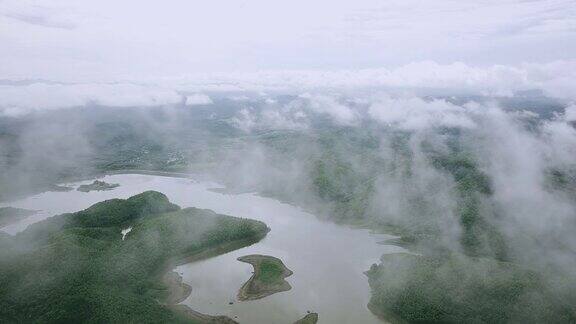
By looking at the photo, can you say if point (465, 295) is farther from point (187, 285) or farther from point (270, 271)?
point (187, 285)

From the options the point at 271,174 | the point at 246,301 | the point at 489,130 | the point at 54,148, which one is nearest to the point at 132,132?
the point at 54,148

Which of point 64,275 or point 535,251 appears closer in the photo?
point 64,275

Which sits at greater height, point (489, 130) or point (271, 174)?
point (489, 130)

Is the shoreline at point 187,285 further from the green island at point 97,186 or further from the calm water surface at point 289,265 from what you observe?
the green island at point 97,186

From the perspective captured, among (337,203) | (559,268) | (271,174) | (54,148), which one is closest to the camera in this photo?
(559,268)

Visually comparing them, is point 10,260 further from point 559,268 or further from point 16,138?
point 16,138

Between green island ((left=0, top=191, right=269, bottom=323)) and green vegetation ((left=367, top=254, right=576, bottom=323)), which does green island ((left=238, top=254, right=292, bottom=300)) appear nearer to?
green island ((left=0, top=191, right=269, bottom=323))

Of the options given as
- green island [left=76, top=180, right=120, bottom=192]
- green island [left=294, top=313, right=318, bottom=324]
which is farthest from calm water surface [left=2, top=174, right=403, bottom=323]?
green island [left=76, top=180, right=120, bottom=192]

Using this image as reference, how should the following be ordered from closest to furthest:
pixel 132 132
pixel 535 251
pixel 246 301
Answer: pixel 246 301 < pixel 535 251 < pixel 132 132
